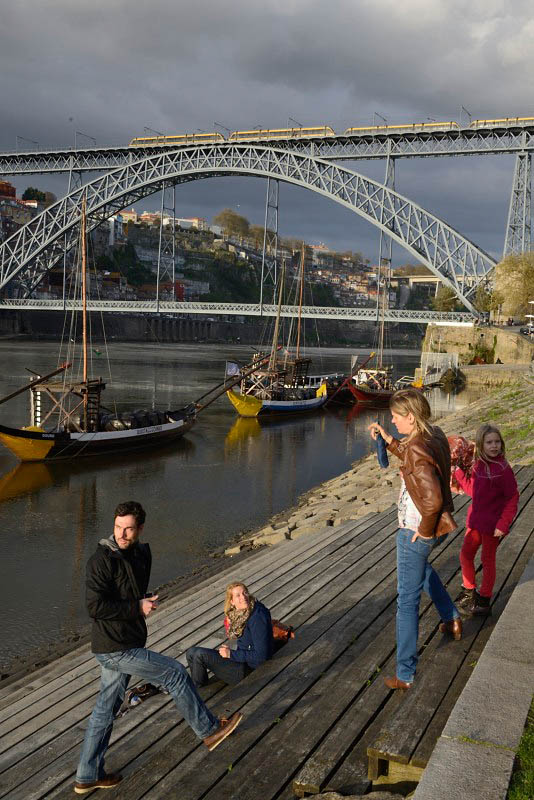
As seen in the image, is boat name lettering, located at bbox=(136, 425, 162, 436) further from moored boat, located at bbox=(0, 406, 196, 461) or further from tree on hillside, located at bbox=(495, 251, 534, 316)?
tree on hillside, located at bbox=(495, 251, 534, 316)

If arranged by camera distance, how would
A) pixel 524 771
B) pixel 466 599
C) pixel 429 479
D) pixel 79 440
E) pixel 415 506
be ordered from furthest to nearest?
pixel 79 440, pixel 466 599, pixel 415 506, pixel 429 479, pixel 524 771

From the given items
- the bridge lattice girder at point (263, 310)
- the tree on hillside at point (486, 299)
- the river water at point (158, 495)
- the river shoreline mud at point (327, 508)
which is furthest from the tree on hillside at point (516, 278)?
the river shoreline mud at point (327, 508)

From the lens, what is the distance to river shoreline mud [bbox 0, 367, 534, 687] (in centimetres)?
756

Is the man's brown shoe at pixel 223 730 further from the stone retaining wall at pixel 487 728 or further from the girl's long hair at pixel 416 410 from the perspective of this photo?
the girl's long hair at pixel 416 410

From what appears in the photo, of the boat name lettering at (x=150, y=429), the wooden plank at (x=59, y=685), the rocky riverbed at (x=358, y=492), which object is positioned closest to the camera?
the wooden plank at (x=59, y=685)

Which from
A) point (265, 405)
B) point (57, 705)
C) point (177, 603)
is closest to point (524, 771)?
point (57, 705)

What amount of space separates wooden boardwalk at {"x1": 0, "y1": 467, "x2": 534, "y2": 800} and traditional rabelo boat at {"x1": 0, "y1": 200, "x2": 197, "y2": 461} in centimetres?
1308

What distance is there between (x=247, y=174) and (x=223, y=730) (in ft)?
184

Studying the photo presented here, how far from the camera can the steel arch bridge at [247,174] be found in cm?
4947

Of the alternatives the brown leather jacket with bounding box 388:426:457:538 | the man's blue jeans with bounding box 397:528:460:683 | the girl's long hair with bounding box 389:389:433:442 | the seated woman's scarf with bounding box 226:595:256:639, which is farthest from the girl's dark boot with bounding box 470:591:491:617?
the girl's long hair with bounding box 389:389:433:442

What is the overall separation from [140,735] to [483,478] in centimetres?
245

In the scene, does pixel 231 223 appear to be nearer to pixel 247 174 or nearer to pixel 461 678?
pixel 247 174

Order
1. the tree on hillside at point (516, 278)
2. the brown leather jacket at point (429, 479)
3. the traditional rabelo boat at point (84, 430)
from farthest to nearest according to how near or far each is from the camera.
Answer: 1. the tree on hillside at point (516, 278)
2. the traditional rabelo boat at point (84, 430)
3. the brown leather jacket at point (429, 479)

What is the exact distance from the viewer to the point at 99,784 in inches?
127
